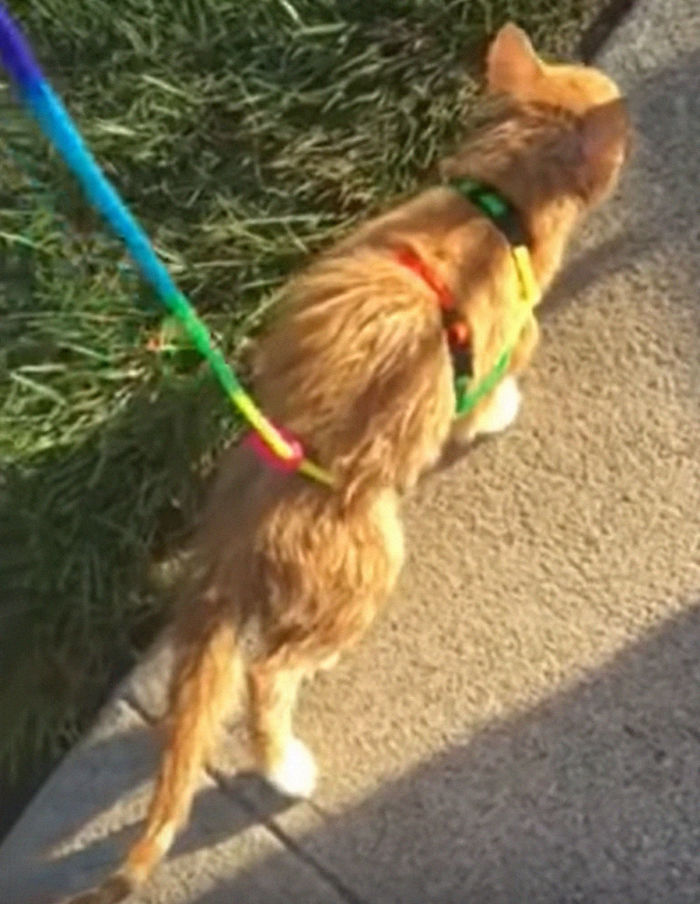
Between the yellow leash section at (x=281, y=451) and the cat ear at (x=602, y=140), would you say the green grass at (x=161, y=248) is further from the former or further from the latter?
the yellow leash section at (x=281, y=451)

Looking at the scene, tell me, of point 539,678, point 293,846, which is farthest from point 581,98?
point 293,846

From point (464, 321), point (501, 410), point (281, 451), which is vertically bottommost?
point (501, 410)

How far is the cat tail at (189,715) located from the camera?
3146 mm

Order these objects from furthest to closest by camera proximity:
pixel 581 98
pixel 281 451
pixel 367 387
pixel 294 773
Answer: pixel 294 773
pixel 581 98
pixel 367 387
pixel 281 451

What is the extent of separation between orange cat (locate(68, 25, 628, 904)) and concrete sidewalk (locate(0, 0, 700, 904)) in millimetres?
202

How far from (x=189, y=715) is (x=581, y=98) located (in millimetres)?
1311

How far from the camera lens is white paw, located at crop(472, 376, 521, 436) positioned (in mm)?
3619

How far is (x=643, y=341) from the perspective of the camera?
3.71 m

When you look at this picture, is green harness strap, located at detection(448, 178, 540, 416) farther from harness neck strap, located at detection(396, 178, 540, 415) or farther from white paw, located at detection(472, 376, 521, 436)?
white paw, located at detection(472, 376, 521, 436)

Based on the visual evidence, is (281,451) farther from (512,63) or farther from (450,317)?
Result: (512,63)

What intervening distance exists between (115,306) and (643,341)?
105cm

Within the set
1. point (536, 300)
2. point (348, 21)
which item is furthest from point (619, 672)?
point (348, 21)

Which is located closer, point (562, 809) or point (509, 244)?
point (509, 244)

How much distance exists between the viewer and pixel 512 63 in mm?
3496
